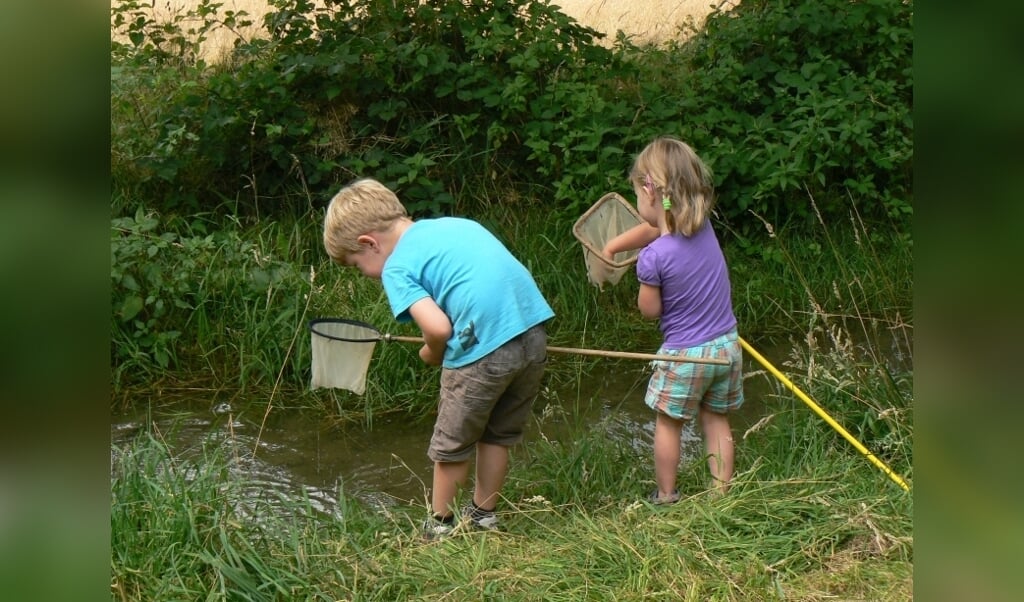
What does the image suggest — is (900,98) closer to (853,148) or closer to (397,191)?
(853,148)

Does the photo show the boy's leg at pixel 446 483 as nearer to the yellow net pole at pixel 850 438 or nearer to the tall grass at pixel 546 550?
→ the tall grass at pixel 546 550

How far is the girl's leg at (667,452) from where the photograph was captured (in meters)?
3.73

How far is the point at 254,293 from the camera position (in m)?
5.40

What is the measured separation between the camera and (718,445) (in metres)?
3.79

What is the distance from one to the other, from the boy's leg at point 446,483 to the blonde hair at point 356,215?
81 cm

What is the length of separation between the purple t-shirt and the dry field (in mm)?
4782

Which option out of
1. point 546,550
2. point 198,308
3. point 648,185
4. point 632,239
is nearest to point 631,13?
point 198,308

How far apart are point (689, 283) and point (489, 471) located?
97cm

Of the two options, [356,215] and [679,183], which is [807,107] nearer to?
[679,183]

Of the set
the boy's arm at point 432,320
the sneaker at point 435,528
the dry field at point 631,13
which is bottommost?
the sneaker at point 435,528

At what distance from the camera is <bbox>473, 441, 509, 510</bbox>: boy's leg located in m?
3.69

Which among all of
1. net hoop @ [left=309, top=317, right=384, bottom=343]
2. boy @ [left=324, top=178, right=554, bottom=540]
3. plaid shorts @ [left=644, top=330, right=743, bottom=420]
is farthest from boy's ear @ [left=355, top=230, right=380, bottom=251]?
plaid shorts @ [left=644, top=330, right=743, bottom=420]

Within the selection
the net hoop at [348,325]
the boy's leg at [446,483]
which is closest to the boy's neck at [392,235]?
the net hoop at [348,325]
